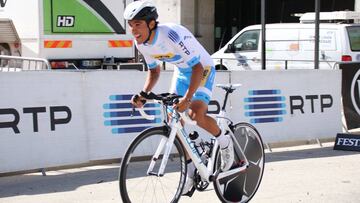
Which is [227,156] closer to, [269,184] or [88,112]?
[269,184]

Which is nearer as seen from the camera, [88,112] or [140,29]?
[140,29]

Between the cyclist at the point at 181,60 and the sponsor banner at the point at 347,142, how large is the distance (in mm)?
4096

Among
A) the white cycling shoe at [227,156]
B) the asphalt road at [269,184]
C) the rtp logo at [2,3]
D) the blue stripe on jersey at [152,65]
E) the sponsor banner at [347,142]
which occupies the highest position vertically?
the rtp logo at [2,3]

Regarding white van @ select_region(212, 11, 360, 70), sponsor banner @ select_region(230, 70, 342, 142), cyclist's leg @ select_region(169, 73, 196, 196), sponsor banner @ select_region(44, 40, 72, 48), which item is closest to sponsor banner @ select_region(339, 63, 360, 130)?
sponsor banner @ select_region(230, 70, 342, 142)

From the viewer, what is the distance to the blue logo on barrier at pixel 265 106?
376 inches

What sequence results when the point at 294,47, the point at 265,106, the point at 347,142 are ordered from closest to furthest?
the point at 347,142
the point at 265,106
the point at 294,47

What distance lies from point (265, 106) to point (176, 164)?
4.14m

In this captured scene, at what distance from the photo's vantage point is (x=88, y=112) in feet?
26.7

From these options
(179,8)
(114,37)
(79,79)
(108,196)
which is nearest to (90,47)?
(114,37)

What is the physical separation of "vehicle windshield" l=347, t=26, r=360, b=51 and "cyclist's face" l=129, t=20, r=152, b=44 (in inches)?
449

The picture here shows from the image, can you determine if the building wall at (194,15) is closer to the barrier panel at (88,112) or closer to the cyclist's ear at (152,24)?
the barrier panel at (88,112)

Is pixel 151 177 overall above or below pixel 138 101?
below

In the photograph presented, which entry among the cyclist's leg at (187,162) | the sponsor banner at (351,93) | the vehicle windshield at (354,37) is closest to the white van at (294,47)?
the vehicle windshield at (354,37)

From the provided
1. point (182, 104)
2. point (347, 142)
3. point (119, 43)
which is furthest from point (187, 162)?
point (119, 43)
